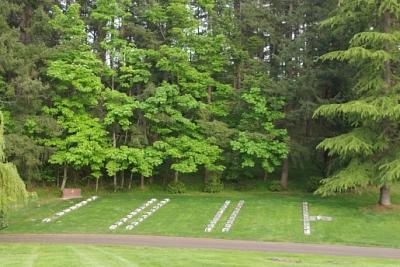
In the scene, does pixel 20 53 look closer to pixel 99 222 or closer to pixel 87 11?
pixel 87 11

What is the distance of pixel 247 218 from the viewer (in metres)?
26.0

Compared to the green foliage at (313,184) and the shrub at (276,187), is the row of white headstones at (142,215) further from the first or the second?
the green foliage at (313,184)

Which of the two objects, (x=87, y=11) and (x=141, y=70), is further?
(x=87, y=11)

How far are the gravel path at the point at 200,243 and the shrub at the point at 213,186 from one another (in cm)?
1355

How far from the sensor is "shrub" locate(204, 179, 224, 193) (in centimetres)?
3566

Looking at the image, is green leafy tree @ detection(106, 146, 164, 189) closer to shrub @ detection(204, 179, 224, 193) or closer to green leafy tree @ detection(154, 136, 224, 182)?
green leafy tree @ detection(154, 136, 224, 182)

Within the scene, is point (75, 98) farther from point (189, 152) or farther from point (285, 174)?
point (285, 174)

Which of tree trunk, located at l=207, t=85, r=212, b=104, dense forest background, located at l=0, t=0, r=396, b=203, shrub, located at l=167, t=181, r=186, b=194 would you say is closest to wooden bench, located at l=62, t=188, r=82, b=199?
dense forest background, located at l=0, t=0, r=396, b=203

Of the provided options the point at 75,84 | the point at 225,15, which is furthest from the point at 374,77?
the point at 75,84

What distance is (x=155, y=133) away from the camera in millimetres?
36625

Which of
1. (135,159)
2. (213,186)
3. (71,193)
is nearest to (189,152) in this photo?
(213,186)

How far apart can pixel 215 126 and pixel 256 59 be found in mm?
6636

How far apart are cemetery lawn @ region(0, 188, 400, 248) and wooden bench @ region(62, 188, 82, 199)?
808 mm

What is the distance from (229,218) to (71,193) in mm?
12104
